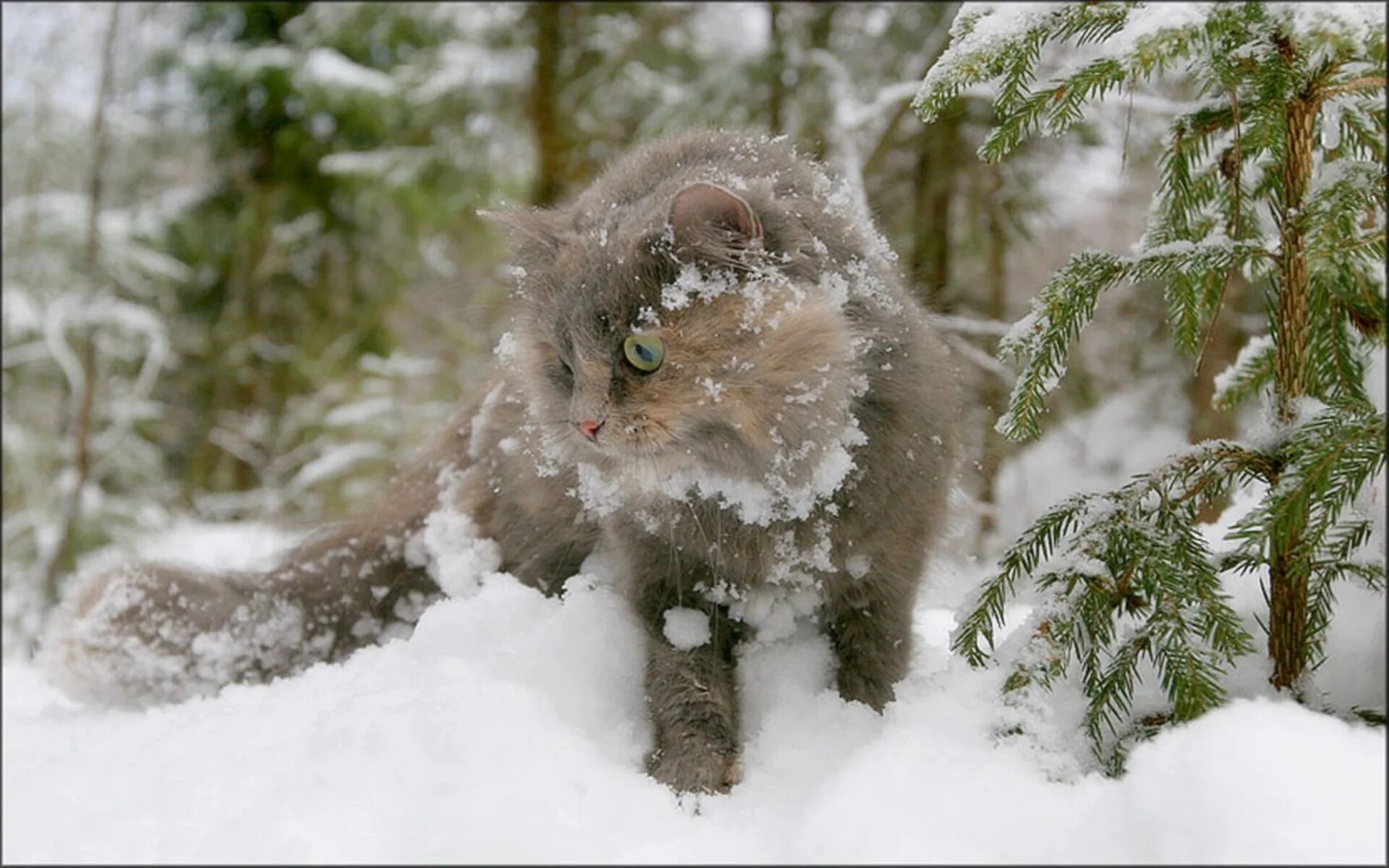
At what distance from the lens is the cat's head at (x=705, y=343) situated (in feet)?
6.50

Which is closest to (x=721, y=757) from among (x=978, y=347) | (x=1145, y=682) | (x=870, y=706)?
(x=870, y=706)

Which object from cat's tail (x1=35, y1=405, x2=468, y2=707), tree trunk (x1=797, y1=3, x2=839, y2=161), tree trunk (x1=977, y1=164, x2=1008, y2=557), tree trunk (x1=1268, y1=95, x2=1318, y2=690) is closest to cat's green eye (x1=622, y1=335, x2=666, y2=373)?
tree trunk (x1=1268, y1=95, x2=1318, y2=690)

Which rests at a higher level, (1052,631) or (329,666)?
(1052,631)

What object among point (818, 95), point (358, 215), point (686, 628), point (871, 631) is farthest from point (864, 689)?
point (358, 215)

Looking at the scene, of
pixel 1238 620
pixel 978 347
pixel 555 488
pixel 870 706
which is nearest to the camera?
pixel 1238 620

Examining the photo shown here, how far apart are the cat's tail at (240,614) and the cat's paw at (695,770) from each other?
1.27m

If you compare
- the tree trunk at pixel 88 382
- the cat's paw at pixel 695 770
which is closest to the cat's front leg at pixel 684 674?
the cat's paw at pixel 695 770

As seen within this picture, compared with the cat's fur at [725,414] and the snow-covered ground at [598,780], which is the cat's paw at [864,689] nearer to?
the cat's fur at [725,414]

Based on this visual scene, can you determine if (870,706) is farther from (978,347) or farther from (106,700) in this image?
(978,347)

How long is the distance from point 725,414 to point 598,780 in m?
0.73

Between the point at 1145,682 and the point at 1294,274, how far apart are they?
0.79 meters

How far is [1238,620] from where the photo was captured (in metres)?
1.67

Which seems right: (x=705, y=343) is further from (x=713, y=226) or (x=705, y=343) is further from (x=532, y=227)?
(x=532, y=227)

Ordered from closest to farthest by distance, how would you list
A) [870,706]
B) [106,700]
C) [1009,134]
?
1. [1009,134]
2. [870,706]
3. [106,700]
